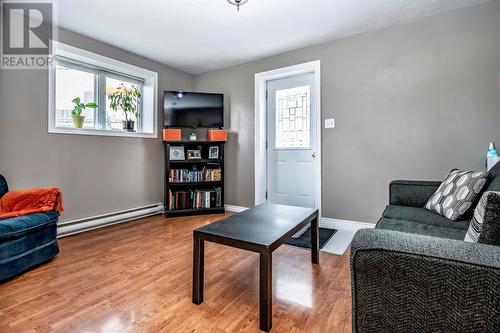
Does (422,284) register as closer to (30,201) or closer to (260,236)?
(260,236)

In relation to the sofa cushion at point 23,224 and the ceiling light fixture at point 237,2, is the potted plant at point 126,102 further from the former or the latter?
the ceiling light fixture at point 237,2

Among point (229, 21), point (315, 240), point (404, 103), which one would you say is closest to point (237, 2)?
point (229, 21)

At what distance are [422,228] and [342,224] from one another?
5.03ft

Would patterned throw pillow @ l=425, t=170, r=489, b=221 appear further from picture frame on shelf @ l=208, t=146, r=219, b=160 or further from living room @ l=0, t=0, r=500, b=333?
picture frame on shelf @ l=208, t=146, r=219, b=160

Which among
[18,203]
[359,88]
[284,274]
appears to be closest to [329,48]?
[359,88]

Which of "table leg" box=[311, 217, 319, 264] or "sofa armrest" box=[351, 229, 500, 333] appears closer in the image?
"sofa armrest" box=[351, 229, 500, 333]

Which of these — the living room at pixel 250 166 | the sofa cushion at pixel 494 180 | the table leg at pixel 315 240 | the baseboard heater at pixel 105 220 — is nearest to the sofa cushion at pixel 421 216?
the living room at pixel 250 166

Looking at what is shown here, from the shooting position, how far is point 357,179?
117 inches

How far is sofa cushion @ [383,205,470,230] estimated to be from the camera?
5.20 feet

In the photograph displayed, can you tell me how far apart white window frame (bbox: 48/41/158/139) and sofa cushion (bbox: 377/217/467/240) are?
3.22m

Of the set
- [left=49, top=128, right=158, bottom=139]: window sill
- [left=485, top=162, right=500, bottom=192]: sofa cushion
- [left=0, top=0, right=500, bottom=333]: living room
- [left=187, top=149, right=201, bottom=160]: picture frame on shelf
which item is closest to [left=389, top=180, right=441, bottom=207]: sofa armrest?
[left=0, top=0, right=500, bottom=333]: living room

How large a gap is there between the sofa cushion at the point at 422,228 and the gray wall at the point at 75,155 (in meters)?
3.14

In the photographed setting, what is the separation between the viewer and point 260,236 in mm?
1438

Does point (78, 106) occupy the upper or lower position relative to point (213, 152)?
upper
